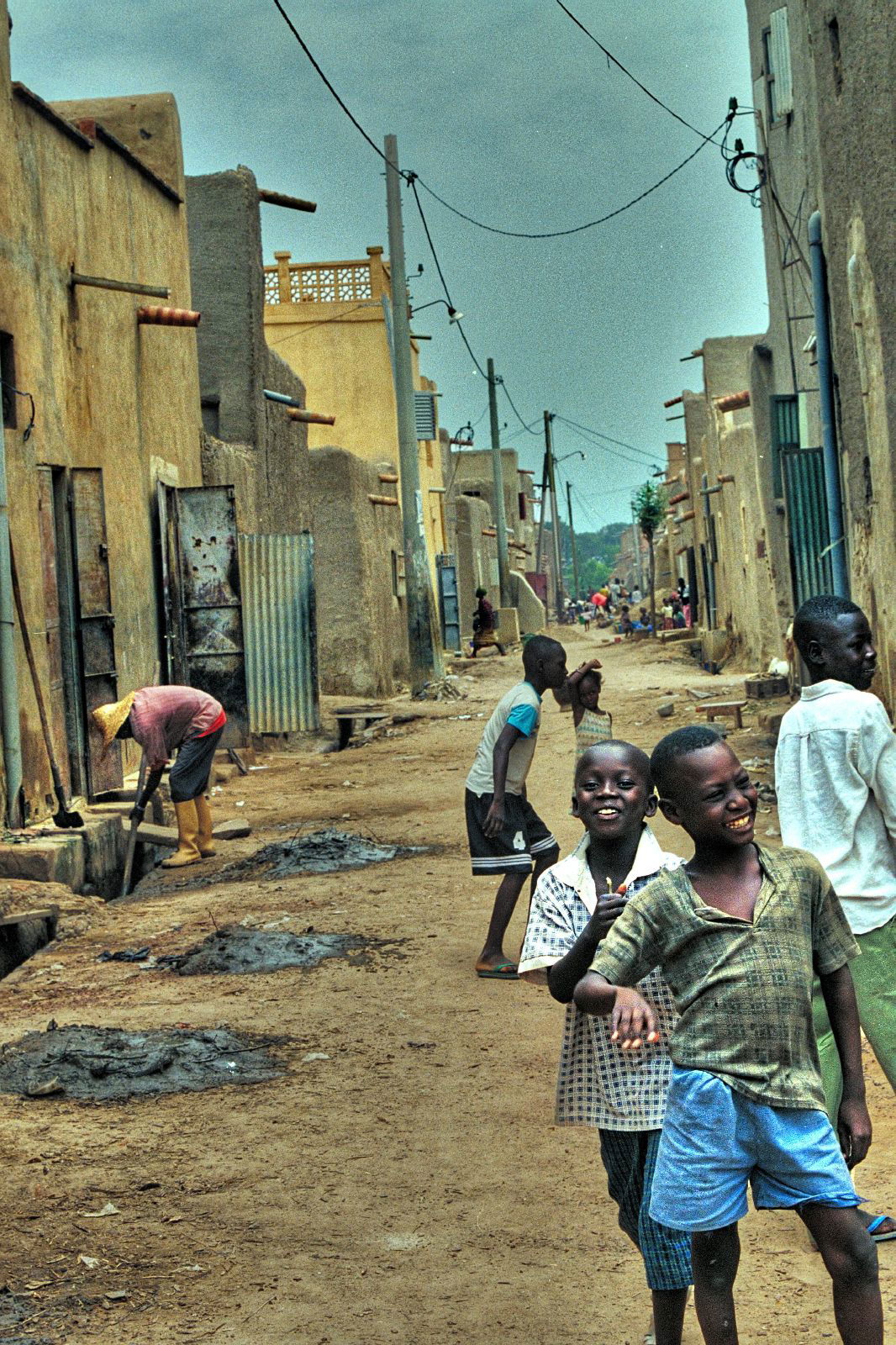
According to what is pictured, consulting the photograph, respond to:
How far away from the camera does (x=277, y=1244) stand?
386 centimetres

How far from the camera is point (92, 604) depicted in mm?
10625

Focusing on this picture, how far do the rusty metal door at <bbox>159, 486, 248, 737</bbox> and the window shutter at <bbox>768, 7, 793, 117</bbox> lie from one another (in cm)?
719

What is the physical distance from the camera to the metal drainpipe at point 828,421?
1115cm

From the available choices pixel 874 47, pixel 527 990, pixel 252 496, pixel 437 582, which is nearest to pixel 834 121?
pixel 874 47

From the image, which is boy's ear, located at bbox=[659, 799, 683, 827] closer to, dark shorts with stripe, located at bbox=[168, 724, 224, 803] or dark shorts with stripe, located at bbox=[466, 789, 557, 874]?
dark shorts with stripe, located at bbox=[466, 789, 557, 874]

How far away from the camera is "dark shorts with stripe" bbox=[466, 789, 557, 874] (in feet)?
21.5

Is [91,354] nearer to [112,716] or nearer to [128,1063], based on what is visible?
[112,716]

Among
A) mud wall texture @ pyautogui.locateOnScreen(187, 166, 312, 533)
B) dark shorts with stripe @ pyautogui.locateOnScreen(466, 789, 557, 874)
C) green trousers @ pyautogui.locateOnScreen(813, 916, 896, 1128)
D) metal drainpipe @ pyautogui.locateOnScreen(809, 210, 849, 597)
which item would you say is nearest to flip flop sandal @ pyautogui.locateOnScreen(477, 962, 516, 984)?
dark shorts with stripe @ pyautogui.locateOnScreen(466, 789, 557, 874)

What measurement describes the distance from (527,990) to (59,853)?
338cm

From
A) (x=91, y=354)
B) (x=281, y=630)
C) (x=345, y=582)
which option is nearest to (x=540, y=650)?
(x=91, y=354)

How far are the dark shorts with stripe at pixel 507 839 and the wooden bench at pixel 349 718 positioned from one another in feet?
35.0

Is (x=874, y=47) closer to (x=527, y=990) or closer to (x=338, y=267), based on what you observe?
(x=527, y=990)

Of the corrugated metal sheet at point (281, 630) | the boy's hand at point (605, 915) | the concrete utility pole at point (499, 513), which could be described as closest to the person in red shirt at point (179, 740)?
the corrugated metal sheet at point (281, 630)

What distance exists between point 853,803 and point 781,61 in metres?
14.5
